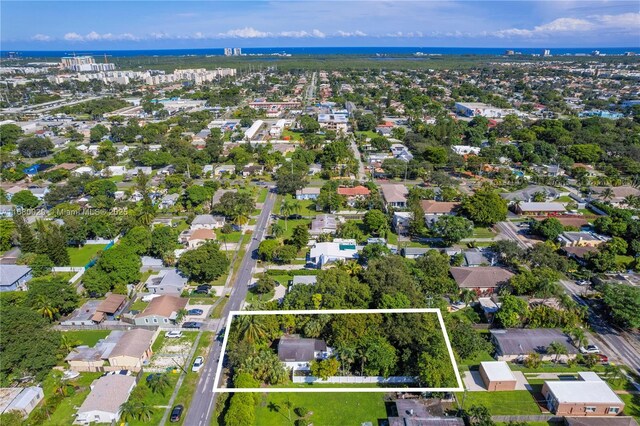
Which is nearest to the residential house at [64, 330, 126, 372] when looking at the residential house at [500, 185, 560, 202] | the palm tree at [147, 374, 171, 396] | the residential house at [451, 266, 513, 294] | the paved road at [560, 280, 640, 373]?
the palm tree at [147, 374, 171, 396]

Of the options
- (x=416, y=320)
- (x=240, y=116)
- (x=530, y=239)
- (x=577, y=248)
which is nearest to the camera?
(x=416, y=320)

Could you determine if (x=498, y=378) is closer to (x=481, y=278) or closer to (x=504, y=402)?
(x=504, y=402)

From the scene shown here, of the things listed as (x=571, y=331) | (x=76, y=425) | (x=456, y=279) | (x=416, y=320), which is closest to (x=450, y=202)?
(x=456, y=279)

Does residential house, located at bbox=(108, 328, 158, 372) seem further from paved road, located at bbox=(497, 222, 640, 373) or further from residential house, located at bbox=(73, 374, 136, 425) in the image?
paved road, located at bbox=(497, 222, 640, 373)

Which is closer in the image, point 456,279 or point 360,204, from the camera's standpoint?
point 456,279

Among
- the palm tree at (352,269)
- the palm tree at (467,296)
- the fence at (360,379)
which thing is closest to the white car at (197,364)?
the fence at (360,379)

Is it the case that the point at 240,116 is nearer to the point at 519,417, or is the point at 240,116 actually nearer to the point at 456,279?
the point at 456,279
